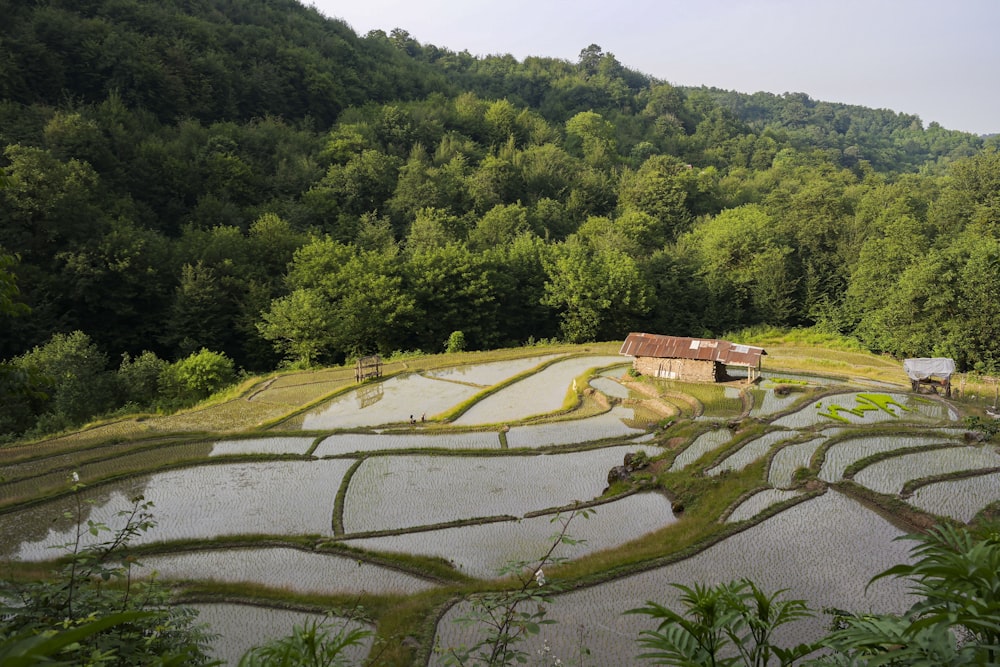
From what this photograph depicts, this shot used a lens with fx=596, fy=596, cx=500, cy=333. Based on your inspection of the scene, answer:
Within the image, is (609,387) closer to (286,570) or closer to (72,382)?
(286,570)

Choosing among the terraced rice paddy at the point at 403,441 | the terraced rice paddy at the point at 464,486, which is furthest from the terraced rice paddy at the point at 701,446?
the terraced rice paddy at the point at 403,441

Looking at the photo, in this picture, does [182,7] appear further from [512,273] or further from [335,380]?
[335,380]

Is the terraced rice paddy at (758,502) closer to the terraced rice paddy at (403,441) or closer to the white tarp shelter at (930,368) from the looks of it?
the terraced rice paddy at (403,441)

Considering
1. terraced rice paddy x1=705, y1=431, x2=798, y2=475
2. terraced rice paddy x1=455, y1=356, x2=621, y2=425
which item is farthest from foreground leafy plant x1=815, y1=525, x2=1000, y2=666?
terraced rice paddy x1=455, y1=356, x2=621, y2=425

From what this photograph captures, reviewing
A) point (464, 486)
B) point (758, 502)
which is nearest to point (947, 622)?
point (758, 502)

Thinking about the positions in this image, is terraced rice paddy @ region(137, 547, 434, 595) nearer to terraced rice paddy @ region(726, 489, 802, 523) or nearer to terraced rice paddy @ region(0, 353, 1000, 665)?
terraced rice paddy @ region(0, 353, 1000, 665)

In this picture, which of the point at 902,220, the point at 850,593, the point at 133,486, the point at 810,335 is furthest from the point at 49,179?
the point at 902,220

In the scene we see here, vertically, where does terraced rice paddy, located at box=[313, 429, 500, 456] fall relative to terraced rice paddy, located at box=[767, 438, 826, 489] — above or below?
below
